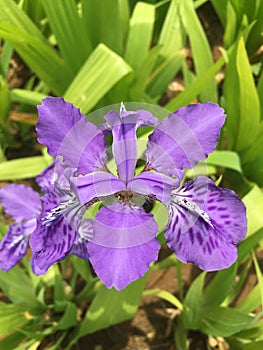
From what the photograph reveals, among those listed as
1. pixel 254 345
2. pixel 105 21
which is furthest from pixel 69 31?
pixel 254 345

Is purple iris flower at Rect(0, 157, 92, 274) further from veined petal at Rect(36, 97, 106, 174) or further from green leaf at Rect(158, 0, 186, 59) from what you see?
green leaf at Rect(158, 0, 186, 59)

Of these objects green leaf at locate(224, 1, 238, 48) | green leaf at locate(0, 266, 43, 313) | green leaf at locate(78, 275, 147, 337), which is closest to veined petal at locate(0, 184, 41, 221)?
green leaf at locate(0, 266, 43, 313)

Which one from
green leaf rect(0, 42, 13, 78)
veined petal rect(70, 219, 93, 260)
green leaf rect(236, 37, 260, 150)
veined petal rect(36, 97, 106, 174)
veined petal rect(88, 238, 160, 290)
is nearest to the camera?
veined petal rect(88, 238, 160, 290)

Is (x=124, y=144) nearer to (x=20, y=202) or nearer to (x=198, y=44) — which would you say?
(x=20, y=202)

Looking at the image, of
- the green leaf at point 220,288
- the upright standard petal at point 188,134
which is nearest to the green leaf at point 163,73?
the green leaf at point 220,288

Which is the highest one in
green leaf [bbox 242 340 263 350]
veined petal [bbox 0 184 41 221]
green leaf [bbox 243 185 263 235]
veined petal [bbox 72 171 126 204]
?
veined petal [bbox 72 171 126 204]
